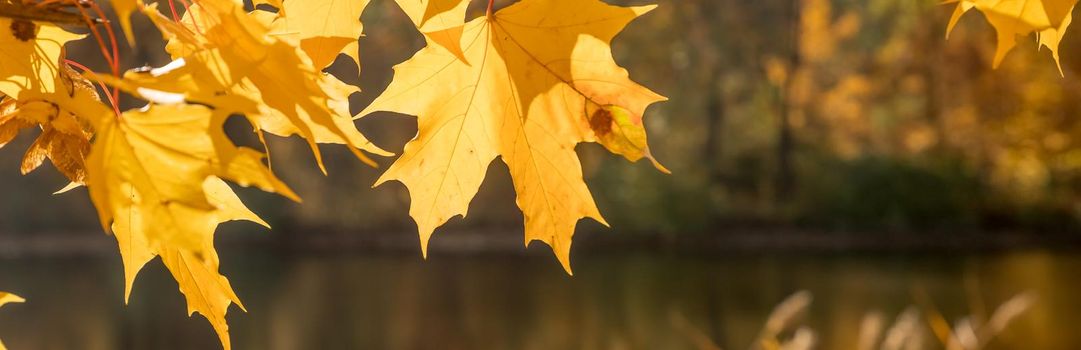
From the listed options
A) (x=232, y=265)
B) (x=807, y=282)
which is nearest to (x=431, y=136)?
(x=807, y=282)

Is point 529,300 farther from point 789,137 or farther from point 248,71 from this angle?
point 248,71

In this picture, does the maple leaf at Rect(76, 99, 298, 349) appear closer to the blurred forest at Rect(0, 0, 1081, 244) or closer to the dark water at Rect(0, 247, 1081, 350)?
the dark water at Rect(0, 247, 1081, 350)

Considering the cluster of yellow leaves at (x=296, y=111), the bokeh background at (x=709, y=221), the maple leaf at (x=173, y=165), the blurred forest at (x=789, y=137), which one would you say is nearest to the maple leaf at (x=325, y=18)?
the cluster of yellow leaves at (x=296, y=111)

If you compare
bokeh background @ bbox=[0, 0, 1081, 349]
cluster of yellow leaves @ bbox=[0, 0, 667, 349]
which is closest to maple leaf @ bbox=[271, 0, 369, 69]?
cluster of yellow leaves @ bbox=[0, 0, 667, 349]

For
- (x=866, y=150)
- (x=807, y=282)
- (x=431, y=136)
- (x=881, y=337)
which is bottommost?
(x=866, y=150)

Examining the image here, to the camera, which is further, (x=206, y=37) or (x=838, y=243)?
(x=838, y=243)

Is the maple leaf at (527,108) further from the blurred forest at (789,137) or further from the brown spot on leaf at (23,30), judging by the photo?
the blurred forest at (789,137)

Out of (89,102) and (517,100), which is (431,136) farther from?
(89,102)
